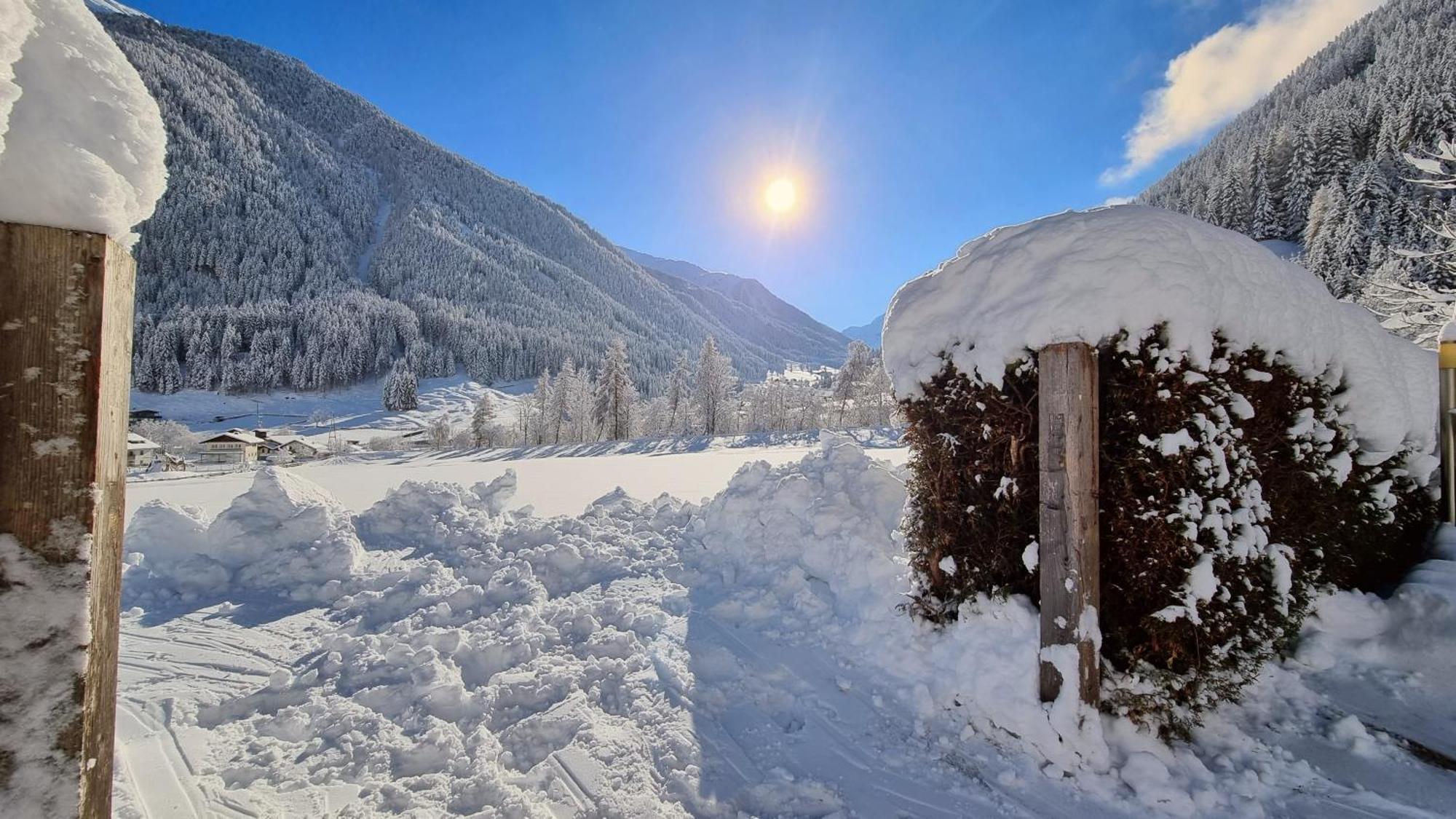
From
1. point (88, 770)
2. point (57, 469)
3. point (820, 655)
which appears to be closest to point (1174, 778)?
point (820, 655)

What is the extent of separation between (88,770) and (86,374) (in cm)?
92

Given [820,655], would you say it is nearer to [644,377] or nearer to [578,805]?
[578,805]

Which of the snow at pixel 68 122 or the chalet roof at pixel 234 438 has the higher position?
the snow at pixel 68 122

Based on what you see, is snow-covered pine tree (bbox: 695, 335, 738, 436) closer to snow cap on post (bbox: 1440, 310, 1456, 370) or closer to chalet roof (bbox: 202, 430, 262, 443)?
snow cap on post (bbox: 1440, 310, 1456, 370)

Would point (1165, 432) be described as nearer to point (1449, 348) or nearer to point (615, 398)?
point (1449, 348)

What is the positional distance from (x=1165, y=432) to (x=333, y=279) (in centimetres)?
15873

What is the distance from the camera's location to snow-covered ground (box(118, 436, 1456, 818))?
265 centimetres

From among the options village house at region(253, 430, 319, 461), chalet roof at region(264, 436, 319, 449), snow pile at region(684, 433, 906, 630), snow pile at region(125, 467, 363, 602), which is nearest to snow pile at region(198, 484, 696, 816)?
snow pile at region(125, 467, 363, 602)

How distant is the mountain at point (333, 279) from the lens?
3442 inches

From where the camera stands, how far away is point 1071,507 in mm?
2859

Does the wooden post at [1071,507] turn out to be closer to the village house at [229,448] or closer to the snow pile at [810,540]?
the snow pile at [810,540]

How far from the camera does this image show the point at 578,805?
261 centimetres

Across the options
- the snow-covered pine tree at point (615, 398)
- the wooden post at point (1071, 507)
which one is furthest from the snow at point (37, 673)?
the snow-covered pine tree at point (615, 398)

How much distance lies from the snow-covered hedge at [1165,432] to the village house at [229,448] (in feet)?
222
